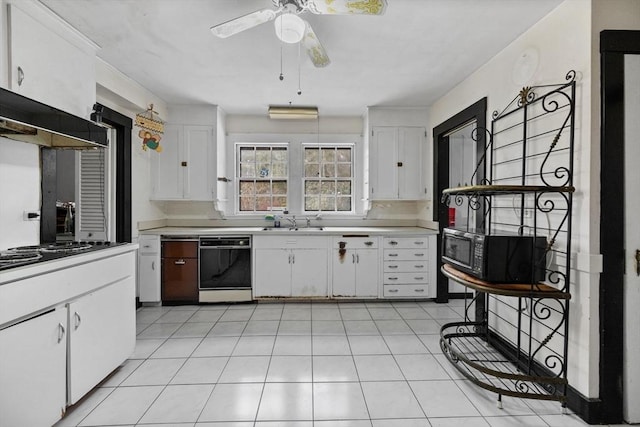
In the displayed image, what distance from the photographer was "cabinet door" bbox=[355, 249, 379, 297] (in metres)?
3.98

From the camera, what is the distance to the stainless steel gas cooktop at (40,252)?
61.5 inches

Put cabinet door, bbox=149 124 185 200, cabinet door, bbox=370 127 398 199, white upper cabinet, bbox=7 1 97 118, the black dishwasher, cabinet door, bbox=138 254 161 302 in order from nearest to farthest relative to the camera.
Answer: white upper cabinet, bbox=7 1 97 118, cabinet door, bbox=138 254 161 302, the black dishwasher, cabinet door, bbox=149 124 185 200, cabinet door, bbox=370 127 398 199

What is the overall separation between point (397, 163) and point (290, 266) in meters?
2.03

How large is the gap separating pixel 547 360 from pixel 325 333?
177 centimetres

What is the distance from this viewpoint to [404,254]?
13.1 ft

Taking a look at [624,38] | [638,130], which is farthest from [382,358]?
[624,38]

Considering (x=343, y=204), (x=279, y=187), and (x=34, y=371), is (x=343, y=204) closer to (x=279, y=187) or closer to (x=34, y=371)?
(x=279, y=187)

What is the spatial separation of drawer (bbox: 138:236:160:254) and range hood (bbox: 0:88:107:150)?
5.32 ft

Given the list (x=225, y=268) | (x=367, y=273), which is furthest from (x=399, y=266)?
(x=225, y=268)

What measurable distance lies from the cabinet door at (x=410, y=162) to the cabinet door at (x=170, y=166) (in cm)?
299

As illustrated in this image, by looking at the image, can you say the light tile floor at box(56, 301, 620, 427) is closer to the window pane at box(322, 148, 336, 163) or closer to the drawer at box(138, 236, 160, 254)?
the drawer at box(138, 236, 160, 254)

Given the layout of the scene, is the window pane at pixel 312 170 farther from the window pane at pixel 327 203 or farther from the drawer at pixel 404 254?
the drawer at pixel 404 254

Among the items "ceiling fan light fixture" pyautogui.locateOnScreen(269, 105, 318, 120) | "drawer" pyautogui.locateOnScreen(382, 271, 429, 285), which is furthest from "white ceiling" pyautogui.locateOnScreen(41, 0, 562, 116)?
"drawer" pyautogui.locateOnScreen(382, 271, 429, 285)

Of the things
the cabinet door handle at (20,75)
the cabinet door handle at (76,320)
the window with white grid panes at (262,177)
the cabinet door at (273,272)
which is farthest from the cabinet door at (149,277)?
the cabinet door handle at (20,75)
